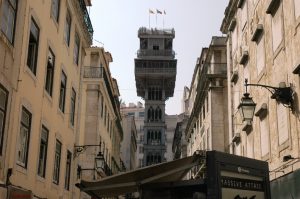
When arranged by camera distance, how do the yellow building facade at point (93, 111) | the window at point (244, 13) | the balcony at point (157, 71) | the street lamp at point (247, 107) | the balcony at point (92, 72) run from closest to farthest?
1. the street lamp at point (247, 107)
2. the window at point (244, 13)
3. the yellow building facade at point (93, 111)
4. the balcony at point (92, 72)
5. the balcony at point (157, 71)

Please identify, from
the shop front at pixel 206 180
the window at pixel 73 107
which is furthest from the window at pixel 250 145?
the shop front at pixel 206 180

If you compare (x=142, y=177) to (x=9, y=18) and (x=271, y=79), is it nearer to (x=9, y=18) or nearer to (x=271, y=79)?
(x=9, y=18)

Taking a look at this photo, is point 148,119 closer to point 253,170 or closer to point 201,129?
point 201,129

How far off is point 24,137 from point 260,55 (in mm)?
8194

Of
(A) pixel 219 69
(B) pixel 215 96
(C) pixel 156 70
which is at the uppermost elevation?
(C) pixel 156 70

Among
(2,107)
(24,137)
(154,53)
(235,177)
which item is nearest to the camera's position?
(235,177)

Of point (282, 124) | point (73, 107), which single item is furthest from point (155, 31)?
point (282, 124)

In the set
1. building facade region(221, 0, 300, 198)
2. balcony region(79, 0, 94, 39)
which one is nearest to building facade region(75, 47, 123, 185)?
balcony region(79, 0, 94, 39)

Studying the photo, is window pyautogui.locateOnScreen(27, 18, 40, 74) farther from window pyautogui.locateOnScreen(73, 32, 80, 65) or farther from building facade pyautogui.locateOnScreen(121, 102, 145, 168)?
building facade pyautogui.locateOnScreen(121, 102, 145, 168)

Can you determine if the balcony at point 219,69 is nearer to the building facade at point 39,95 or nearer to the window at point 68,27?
the building facade at point 39,95

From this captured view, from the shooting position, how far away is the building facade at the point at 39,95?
12188 millimetres

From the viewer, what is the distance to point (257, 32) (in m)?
16.4

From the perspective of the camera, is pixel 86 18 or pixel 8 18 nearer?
pixel 8 18

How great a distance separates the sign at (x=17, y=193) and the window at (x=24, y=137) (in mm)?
950
